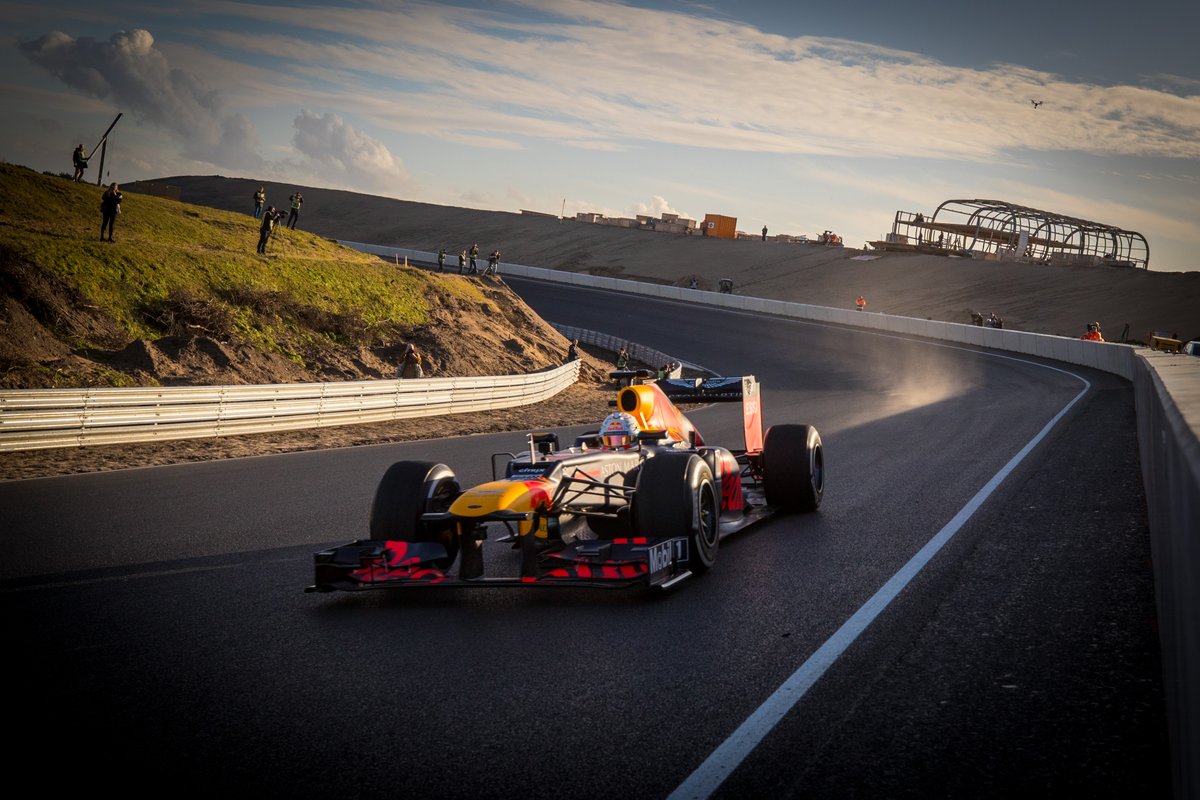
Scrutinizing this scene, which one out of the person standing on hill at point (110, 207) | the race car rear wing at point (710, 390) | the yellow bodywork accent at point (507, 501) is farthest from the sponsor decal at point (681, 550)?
the person standing on hill at point (110, 207)

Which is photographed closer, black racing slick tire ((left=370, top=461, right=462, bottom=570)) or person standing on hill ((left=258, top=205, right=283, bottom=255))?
black racing slick tire ((left=370, top=461, right=462, bottom=570))

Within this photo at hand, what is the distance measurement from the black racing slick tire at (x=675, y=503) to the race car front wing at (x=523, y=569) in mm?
316

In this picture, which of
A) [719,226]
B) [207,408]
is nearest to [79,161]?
[207,408]

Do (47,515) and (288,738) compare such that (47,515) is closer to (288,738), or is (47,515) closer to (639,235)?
(288,738)

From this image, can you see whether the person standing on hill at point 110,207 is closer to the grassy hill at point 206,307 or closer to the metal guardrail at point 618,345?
the grassy hill at point 206,307

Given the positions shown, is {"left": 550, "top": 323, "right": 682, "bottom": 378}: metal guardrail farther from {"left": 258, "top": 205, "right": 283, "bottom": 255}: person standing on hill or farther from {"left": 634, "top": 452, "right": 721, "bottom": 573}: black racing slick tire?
{"left": 634, "top": 452, "right": 721, "bottom": 573}: black racing slick tire

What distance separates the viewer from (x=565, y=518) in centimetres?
789

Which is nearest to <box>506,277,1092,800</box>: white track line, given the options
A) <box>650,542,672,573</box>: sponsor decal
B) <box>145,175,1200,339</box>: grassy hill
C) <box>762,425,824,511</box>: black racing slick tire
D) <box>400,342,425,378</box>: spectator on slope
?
<box>650,542,672,573</box>: sponsor decal

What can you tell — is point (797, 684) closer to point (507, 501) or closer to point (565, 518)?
point (507, 501)

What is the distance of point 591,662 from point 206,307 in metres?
23.1

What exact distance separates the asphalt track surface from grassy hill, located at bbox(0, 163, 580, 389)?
1260 cm

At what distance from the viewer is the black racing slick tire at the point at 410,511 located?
25.1ft

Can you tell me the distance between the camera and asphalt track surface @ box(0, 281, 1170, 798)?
4.29 metres

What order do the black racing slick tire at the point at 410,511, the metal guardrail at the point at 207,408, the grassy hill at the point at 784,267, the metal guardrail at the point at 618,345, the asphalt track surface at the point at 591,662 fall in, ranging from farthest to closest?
the grassy hill at the point at 784,267, the metal guardrail at the point at 618,345, the metal guardrail at the point at 207,408, the black racing slick tire at the point at 410,511, the asphalt track surface at the point at 591,662
